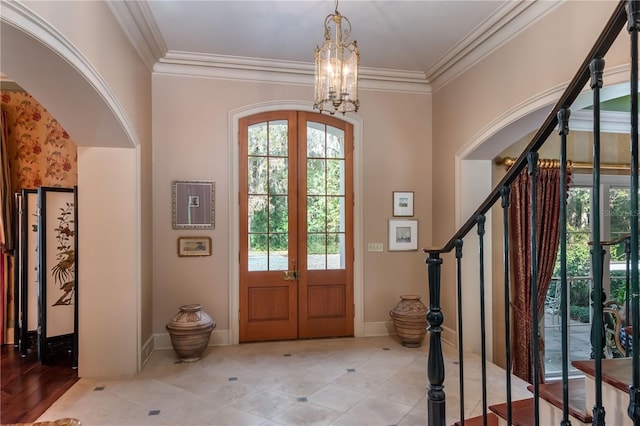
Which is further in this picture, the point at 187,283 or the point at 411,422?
the point at 187,283

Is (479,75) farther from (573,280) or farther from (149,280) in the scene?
(149,280)

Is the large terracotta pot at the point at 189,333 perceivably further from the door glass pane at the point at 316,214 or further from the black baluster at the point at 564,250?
the black baluster at the point at 564,250

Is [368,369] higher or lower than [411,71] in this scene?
lower

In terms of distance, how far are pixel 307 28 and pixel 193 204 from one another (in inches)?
91.1

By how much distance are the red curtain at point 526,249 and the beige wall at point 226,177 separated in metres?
1.08

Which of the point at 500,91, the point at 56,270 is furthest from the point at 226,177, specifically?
the point at 500,91

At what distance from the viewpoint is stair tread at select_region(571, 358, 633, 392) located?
1.55 meters

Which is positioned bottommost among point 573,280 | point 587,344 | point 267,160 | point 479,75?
point 587,344

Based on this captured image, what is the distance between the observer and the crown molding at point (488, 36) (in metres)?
3.35

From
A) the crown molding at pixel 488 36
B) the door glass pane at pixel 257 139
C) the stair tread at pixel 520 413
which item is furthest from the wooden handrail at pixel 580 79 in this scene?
the door glass pane at pixel 257 139

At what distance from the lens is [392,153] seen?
513cm

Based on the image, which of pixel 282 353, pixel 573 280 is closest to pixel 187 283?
pixel 282 353

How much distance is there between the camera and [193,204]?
460 cm

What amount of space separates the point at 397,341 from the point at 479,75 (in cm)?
320
